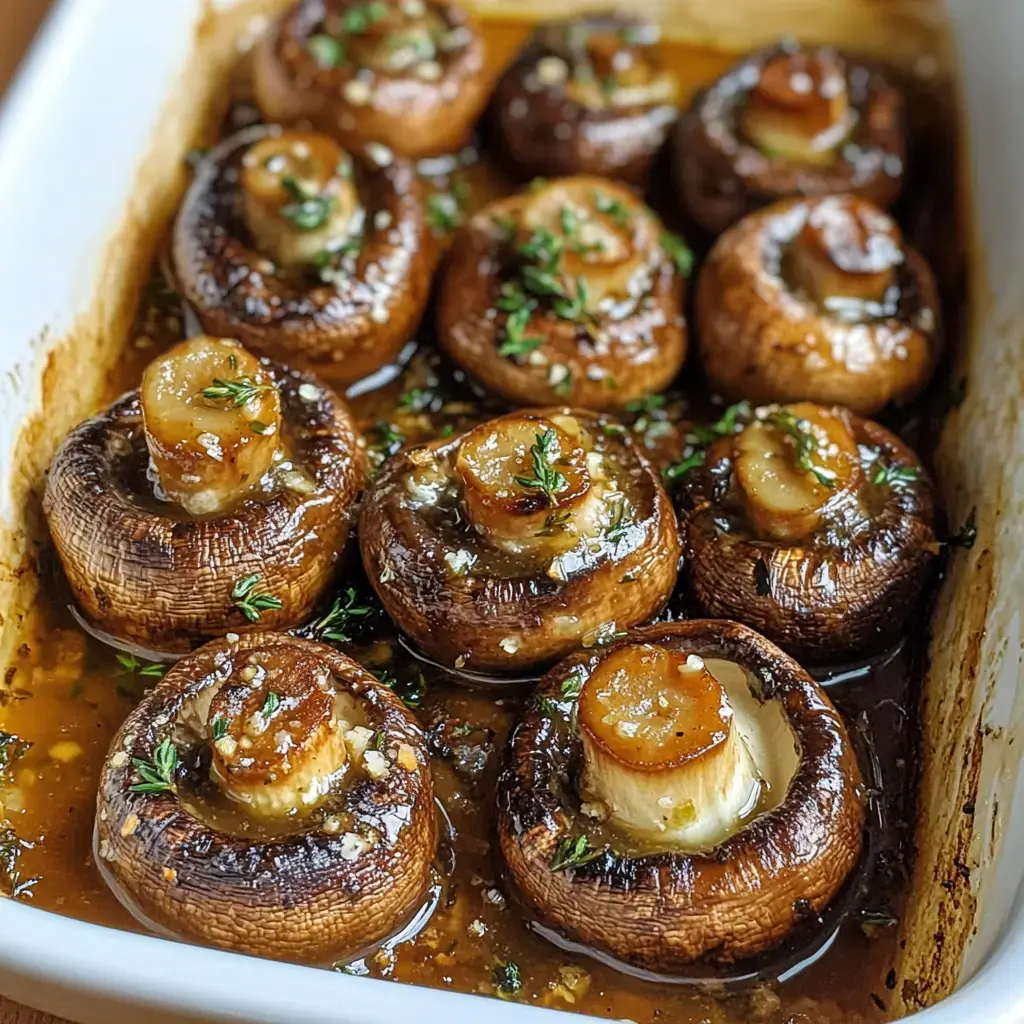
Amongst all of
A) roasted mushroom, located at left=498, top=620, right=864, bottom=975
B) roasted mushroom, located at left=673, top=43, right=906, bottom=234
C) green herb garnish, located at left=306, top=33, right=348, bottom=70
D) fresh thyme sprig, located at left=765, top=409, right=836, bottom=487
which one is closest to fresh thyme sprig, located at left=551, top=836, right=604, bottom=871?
roasted mushroom, located at left=498, top=620, right=864, bottom=975

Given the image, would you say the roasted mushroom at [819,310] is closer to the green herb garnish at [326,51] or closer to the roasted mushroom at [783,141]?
the roasted mushroom at [783,141]

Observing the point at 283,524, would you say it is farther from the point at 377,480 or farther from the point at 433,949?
the point at 433,949

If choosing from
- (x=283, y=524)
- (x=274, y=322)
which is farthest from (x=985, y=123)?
(x=283, y=524)

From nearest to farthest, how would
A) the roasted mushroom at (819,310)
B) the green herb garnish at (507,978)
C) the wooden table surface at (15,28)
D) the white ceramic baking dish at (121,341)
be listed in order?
the white ceramic baking dish at (121,341) < the green herb garnish at (507,978) < the roasted mushroom at (819,310) < the wooden table surface at (15,28)

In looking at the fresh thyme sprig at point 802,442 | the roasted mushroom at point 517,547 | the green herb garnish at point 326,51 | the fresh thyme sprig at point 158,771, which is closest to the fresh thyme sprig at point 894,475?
the fresh thyme sprig at point 802,442

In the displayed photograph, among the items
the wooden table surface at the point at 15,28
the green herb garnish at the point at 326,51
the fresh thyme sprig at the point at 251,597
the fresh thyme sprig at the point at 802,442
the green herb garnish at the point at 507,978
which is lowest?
the green herb garnish at the point at 507,978

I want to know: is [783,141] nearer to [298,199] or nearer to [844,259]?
[844,259]
